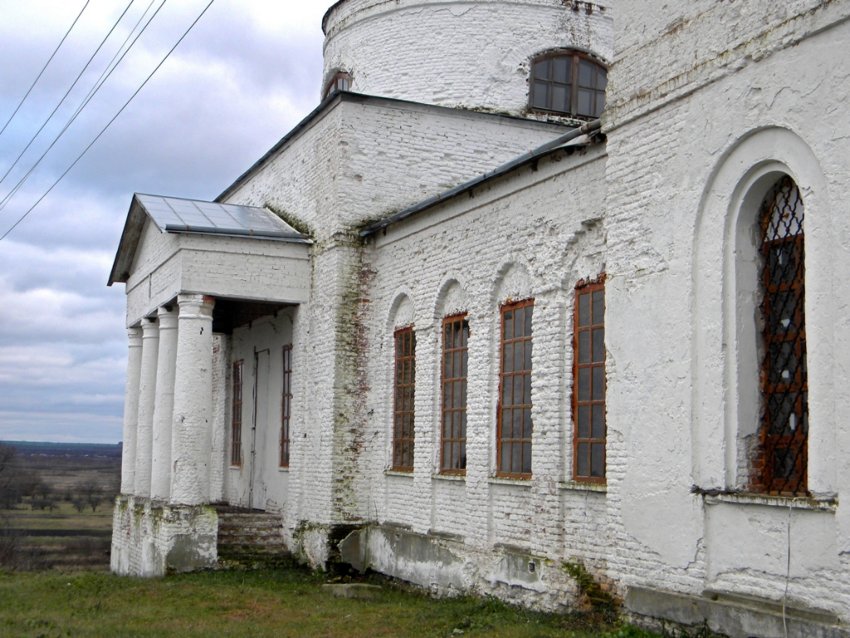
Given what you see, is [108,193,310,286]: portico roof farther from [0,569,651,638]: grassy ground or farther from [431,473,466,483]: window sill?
[0,569,651,638]: grassy ground

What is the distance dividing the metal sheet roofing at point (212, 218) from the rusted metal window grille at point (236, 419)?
386 cm

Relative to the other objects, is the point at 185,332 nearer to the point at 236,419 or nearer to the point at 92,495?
the point at 236,419

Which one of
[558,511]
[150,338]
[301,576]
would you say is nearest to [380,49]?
[150,338]

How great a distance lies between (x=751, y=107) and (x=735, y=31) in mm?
668

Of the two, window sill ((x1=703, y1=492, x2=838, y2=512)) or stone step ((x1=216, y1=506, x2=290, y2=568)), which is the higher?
window sill ((x1=703, y1=492, x2=838, y2=512))

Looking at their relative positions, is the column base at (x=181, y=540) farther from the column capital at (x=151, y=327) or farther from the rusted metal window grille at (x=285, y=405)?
the column capital at (x=151, y=327)

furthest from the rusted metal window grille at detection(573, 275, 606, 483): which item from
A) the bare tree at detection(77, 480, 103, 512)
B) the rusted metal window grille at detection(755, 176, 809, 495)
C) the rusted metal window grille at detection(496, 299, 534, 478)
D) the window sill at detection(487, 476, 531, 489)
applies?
the bare tree at detection(77, 480, 103, 512)

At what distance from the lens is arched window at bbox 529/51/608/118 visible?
18.3 meters

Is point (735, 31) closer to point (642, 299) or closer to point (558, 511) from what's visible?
point (642, 299)

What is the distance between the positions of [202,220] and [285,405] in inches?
136

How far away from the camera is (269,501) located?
59.5 ft

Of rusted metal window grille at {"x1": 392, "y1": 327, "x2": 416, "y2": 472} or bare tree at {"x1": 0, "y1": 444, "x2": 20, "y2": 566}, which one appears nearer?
rusted metal window grille at {"x1": 392, "y1": 327, "x2": 416, "y2": 472}

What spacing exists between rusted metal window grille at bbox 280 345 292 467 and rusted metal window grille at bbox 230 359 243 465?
7.84 ft

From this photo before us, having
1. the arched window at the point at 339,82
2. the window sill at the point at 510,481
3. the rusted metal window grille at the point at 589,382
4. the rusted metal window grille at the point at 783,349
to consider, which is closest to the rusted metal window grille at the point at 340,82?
the arched window at the point at 339,82
